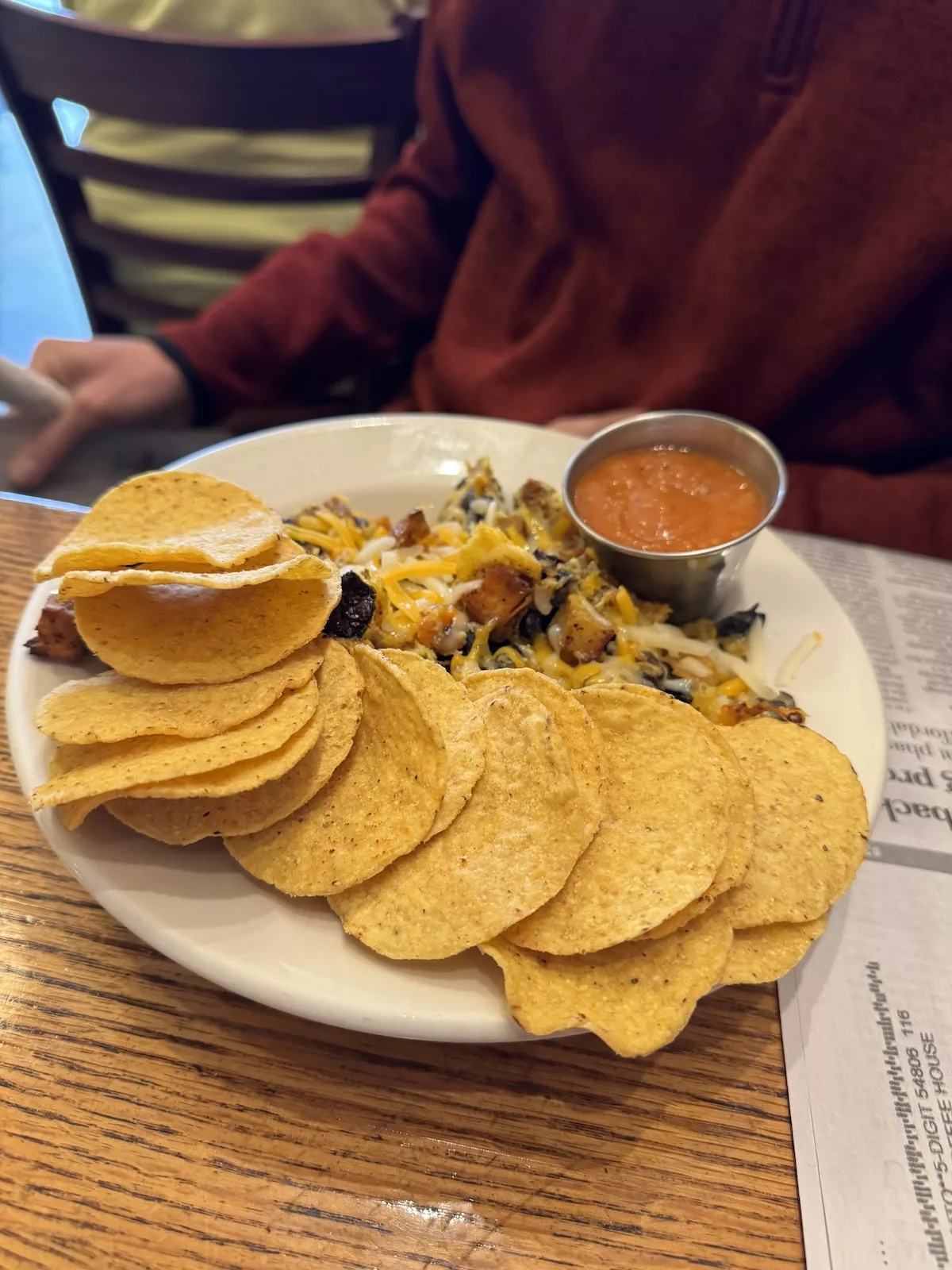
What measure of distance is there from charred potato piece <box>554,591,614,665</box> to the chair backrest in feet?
4.86

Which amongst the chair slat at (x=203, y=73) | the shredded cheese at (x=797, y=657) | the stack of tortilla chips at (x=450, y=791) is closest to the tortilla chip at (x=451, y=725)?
the stack of tortilla chips at (x=450, y=791)

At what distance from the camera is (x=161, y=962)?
110 centimetres

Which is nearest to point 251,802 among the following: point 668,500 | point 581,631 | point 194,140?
point 581,631

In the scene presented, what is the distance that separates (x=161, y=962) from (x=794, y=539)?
1.43m

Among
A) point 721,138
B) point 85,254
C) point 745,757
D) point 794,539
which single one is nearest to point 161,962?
point 745,757

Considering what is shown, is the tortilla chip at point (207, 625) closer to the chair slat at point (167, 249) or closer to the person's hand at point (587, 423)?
the person's hand at point (587, 423)

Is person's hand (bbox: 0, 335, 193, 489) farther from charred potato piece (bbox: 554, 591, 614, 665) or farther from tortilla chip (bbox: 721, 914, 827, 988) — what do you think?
tortilla chip (bbox: 721, 914, 827, 988)

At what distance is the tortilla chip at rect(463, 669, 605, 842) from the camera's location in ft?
3.43

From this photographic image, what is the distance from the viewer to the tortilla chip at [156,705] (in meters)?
1.01

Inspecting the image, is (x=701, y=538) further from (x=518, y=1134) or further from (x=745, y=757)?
(x=518, y=1134)

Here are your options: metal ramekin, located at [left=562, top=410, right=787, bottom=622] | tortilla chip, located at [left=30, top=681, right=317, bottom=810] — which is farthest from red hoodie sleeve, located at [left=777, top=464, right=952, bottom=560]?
tortilla chip, located at [left=30, top=681, right=317, bottom=810]

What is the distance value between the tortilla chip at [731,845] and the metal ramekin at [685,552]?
1.04 feet

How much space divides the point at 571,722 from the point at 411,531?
0.52 metres

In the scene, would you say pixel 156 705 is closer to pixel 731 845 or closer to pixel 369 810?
pixel 369 810
